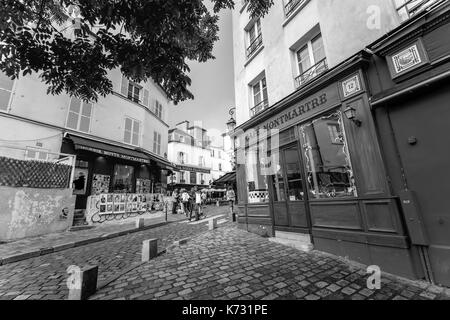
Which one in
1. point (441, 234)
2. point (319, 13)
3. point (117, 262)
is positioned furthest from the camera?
point (319, 13)

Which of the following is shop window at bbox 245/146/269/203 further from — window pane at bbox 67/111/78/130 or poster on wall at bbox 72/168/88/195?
window pane at bbox 67/111/78/130

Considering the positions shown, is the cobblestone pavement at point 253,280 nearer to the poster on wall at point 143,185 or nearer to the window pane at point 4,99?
the window pane at point 4,99

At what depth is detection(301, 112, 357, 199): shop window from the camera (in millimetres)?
4523

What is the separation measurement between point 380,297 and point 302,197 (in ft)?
9.92

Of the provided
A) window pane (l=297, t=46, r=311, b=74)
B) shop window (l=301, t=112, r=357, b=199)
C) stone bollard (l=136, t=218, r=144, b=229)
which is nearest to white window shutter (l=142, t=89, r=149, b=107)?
stone bollard (l=136, t=218, r=144, b=229)

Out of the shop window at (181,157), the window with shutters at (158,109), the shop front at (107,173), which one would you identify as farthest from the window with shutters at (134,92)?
the shop window at (181,157)

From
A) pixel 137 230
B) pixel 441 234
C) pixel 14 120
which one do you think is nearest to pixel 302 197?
pixel 441 234

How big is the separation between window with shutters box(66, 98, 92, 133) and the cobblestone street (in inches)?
324

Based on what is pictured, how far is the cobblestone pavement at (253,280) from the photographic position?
278 centimetres

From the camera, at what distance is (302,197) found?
5.58 meters

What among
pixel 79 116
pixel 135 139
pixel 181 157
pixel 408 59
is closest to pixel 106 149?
pixel 79 116

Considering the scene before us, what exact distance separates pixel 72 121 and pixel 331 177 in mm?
12933

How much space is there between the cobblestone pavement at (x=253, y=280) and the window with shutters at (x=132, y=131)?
11.3 meters

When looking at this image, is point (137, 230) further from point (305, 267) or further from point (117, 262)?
point (305, 267)
